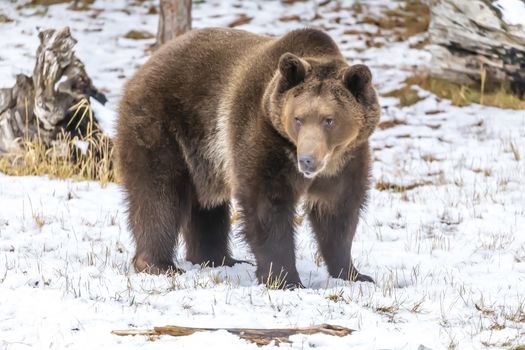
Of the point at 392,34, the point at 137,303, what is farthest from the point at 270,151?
the point at 392,34

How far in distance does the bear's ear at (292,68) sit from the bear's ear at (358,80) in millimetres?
284

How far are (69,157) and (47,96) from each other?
74 centimetres

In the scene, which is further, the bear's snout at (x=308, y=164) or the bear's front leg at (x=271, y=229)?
the bear's front leg at (x=271, y=229)

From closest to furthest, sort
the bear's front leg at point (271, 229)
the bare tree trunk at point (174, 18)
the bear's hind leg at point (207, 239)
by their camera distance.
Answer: the bear's front leg at point (271, 229) < the bear's hind leg at point (207, 239) < the bare tree trunk at point (174, 18)

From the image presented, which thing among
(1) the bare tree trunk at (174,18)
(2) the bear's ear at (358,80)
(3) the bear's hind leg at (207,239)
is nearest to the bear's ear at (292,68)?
(2) the bear's ear at (358,80)

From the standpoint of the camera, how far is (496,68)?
12430 millimetres

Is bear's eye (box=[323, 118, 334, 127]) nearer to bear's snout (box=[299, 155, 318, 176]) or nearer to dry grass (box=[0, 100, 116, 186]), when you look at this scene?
bear's snout (box=[299, 155, 318, 176])

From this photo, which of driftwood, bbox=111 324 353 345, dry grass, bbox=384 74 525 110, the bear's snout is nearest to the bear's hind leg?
the bear's snout

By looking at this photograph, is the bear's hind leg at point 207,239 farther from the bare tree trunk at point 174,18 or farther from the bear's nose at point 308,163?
the bare tree trunk at point 174,18

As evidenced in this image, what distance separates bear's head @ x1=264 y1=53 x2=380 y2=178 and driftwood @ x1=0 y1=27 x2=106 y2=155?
15.0ft

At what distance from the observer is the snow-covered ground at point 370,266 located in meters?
4.74

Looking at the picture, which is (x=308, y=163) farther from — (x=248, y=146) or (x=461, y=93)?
(x=461, y=93)

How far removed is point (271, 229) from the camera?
6.05 m

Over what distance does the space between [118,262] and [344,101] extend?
237 centimetres
